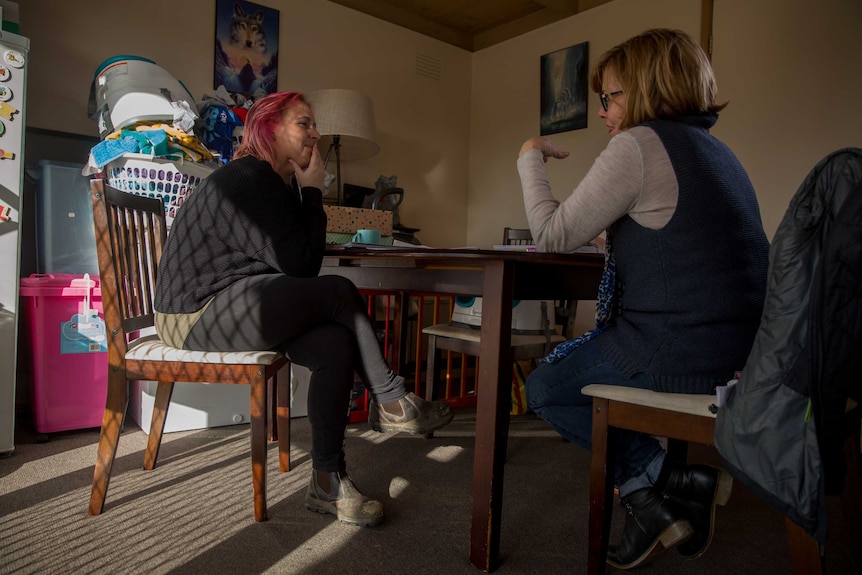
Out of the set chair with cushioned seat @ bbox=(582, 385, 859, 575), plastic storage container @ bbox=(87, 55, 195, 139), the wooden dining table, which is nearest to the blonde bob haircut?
the wooden dining table

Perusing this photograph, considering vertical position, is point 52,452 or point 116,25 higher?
point 116,25

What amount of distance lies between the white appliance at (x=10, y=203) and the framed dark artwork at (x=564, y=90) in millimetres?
2964

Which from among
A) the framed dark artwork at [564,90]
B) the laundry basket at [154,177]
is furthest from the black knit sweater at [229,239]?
the framed dark artwork at [564,90]

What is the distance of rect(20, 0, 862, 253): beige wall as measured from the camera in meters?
2.74

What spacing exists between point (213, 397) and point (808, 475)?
208cm

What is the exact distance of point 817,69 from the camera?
9.16 feet

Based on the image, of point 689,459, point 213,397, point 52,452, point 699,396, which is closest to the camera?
point 699,396

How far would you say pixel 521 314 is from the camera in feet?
7.54

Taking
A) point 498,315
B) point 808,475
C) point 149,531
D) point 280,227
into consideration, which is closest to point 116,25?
point 280,227

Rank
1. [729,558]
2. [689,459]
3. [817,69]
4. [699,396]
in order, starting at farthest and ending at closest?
[817,69] < [689,459] < [729,558] < [699,396]

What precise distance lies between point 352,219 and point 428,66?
7.81 feet

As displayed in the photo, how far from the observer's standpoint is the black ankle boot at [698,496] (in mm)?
1220

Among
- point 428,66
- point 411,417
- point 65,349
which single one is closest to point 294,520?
point 411,417

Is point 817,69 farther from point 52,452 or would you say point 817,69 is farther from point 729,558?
point 52,452
